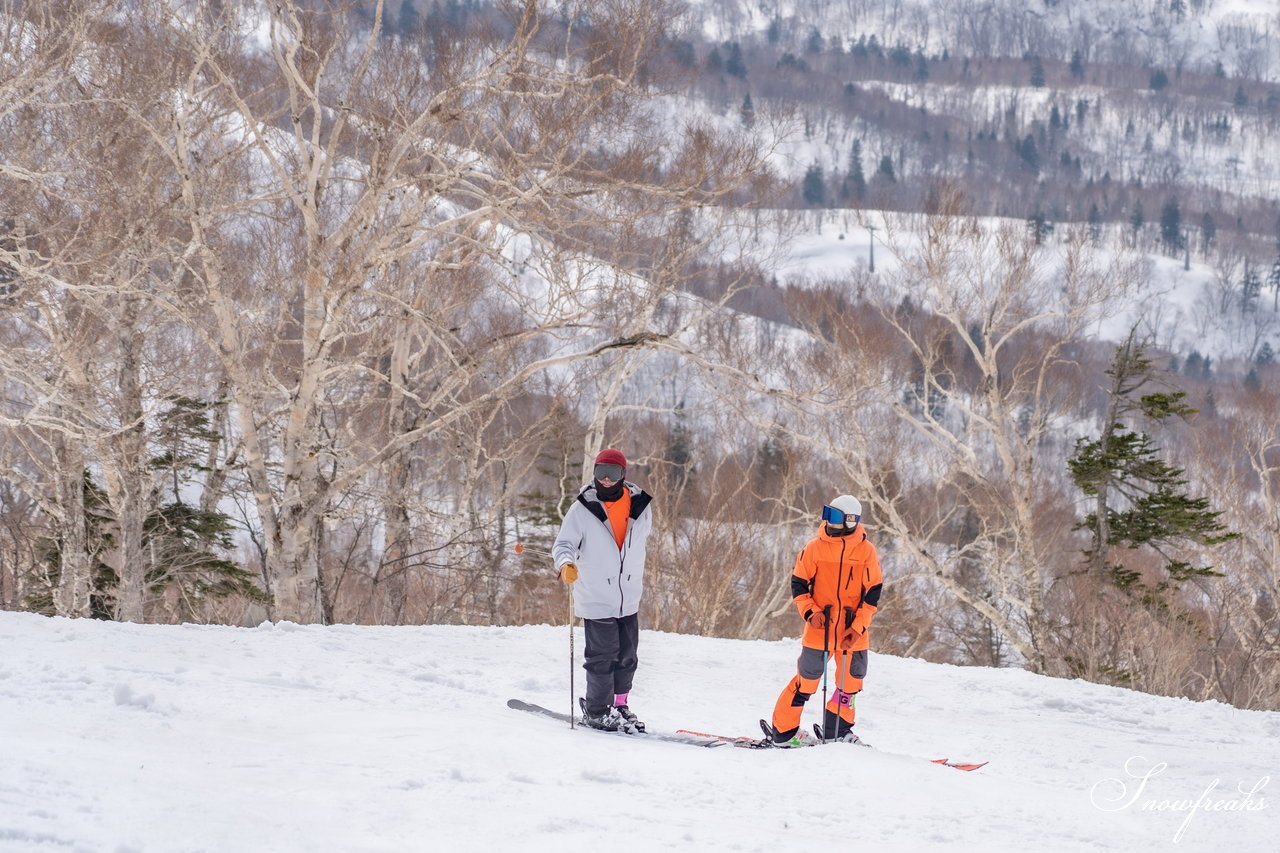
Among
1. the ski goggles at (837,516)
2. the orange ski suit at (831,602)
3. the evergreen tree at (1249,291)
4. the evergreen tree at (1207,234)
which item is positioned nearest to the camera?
the ski goggles at (837,516)

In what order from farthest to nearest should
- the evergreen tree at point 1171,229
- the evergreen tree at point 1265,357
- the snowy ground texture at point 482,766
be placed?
the evergreen tree at point 1171,229
the evergreen tree at point 1265,357
the snowy ground texture at point 482,766

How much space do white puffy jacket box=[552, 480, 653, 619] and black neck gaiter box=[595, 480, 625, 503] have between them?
40 millimetres

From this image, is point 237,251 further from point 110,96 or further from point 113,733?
point 113,733

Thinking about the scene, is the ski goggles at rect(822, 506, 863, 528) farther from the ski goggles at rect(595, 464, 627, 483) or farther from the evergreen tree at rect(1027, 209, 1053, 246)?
the evergreen tree at rect(1027, 209, 1053, 246)

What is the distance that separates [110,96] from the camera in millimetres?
9133

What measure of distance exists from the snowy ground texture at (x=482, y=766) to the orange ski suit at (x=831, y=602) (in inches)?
30.6

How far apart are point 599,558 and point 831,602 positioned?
1496 millimetres

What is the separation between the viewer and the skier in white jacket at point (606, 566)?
227 inches

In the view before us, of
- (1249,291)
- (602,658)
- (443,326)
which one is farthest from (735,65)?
(602,658)

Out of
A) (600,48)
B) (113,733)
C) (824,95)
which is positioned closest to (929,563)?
(600,48)

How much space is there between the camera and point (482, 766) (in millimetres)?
4238

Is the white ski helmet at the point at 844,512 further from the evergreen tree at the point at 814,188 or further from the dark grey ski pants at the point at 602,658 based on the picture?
the evergreen tree at the point at 814,188

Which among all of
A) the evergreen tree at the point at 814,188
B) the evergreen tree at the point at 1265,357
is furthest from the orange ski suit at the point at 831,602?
the evergreen tree at the point at 814,188

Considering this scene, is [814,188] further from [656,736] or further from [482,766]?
[482,766]
